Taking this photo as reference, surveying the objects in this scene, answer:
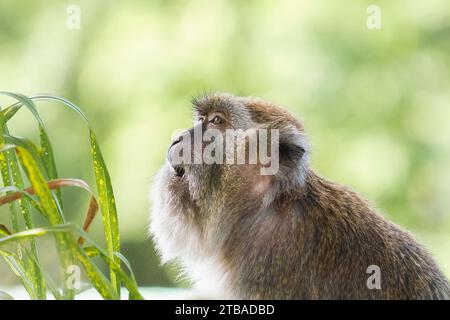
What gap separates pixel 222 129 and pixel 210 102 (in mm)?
132

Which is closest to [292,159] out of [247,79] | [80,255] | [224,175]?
[224,175]

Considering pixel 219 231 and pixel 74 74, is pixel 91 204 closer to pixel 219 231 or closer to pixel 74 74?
pixel 219 231

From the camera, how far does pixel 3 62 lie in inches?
199

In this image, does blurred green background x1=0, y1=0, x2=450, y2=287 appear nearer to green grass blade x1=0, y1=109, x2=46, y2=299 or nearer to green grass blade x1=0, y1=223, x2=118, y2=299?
green grass blade x1=0, y1=109, x2=46, y2=299

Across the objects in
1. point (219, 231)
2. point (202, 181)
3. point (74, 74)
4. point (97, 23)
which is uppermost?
point (97, 23)

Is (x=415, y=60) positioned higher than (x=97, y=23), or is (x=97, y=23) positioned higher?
(x=97, y=23)

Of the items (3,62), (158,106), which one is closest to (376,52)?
(158,106)

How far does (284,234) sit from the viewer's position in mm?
1903

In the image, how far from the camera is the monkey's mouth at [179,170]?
6.61 ft

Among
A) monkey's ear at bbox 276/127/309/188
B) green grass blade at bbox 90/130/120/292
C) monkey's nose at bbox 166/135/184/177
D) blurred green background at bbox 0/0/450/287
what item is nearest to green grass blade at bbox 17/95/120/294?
green grass blade at bbox 90/130/120/292

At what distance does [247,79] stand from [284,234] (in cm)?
324

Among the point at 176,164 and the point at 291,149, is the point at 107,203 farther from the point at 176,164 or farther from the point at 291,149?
the point at 291,149

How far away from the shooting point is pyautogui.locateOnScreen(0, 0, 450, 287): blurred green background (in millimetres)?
4672
